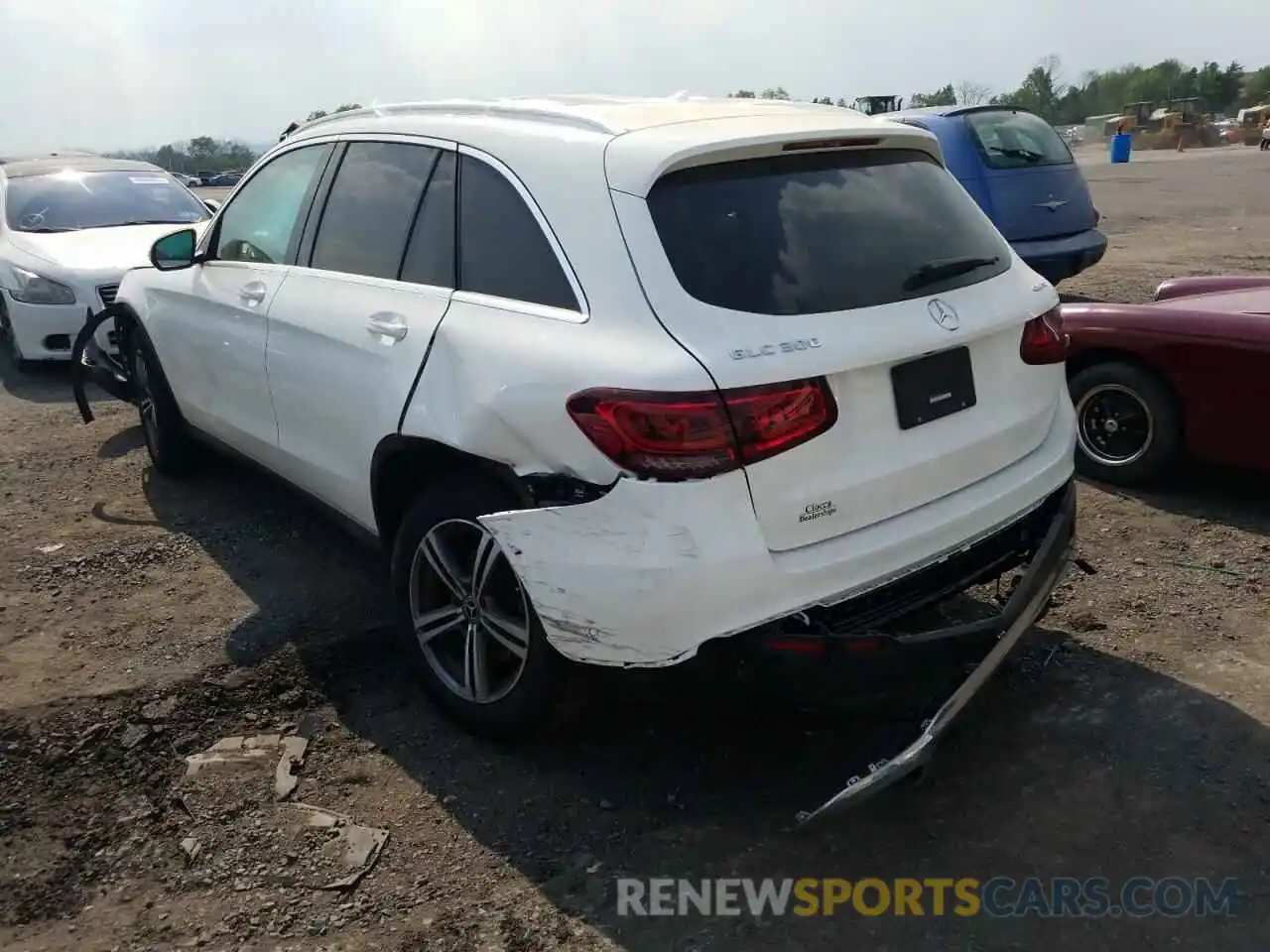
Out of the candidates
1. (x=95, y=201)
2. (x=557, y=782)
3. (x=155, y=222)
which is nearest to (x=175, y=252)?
Answer: (x=557, y=782)

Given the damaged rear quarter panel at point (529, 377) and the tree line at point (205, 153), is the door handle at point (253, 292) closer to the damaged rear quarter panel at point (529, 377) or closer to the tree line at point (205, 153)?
the damaged rear quarter panel at point (529, 377)

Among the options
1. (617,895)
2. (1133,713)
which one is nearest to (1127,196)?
(1133,713)

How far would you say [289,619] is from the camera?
4.25 metres

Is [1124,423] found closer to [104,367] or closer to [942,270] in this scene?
[942,270]

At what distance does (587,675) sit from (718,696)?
37 cm

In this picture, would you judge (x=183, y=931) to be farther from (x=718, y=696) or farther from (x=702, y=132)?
(x=702, y=132)

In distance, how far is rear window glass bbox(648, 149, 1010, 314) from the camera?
2742 millimetres

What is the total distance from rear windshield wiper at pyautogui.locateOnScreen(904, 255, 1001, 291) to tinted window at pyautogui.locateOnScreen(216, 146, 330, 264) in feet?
7.94

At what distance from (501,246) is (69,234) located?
24.0 feet

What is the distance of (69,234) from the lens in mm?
8969

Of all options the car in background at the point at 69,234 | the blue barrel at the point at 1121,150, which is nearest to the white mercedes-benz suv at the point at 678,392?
the car in background at the point at 69,234

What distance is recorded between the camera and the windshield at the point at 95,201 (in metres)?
9.28

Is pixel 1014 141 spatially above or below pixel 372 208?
below

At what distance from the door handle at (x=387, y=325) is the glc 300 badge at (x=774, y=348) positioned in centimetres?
124
